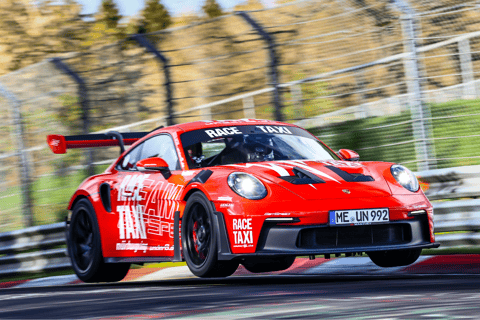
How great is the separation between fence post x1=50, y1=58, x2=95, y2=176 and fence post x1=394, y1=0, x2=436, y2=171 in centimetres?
379

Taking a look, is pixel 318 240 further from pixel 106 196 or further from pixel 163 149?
pixel 106 196

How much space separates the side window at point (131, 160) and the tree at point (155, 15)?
24498mm

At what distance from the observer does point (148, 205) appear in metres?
7.49

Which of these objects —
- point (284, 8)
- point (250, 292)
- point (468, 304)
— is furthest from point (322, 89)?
point (468, 304)

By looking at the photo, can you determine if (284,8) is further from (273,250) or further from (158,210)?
(273,250)

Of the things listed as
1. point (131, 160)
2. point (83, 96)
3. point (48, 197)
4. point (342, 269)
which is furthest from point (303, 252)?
point (48, 197)

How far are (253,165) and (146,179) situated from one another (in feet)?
3.82

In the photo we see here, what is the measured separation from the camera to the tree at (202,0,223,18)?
31.6 metres

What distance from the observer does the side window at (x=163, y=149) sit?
7.57 meters

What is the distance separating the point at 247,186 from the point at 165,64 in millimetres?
4208

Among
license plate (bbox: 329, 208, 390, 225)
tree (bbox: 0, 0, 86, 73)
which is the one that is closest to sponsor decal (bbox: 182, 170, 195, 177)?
license plate (bbox: 329, 208, 390, 225)

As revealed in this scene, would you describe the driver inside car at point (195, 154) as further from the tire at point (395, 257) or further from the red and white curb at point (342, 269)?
the tire at point (395, 257)

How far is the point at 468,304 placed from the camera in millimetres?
4727

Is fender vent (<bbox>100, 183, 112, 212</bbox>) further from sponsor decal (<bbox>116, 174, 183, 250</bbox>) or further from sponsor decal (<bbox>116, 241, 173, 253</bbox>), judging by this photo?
sponsor decal (<bbox>116, 241, 173, 253</bbox>)
